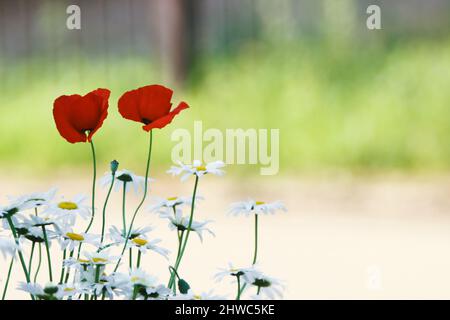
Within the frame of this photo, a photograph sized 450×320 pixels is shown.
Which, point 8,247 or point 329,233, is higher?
point 8,247

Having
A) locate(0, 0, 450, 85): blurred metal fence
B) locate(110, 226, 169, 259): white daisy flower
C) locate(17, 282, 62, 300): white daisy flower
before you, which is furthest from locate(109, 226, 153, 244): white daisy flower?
locate(0, 0, 450, 85): blurred metal fence

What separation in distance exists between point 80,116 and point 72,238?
5.8 inches

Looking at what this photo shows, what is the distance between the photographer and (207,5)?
638cm

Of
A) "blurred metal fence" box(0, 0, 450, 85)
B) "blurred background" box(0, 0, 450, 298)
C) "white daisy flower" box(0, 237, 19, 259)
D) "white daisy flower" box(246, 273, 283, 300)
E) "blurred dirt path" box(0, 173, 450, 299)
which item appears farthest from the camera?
"blurred metal fence" box(0, 0, 450, 85)

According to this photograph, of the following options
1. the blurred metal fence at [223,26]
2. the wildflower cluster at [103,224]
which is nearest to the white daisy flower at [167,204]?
the wildflower cluster at [103,224]

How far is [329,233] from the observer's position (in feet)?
12.8

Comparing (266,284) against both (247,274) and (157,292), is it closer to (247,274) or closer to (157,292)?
(247,274)

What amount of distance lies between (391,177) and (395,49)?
1.43 m

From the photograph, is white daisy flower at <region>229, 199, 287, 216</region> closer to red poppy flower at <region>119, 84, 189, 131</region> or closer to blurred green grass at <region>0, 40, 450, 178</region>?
red poppy flower at <region>119, 84, 189, 131</region>

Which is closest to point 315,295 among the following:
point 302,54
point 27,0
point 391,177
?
point 391,177

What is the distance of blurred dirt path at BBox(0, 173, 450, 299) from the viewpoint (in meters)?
3.15

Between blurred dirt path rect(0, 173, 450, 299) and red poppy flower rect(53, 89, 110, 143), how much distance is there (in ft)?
5.06

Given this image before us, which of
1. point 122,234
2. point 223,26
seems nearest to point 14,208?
point 122,234

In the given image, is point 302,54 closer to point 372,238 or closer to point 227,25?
point 227,25
